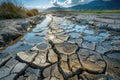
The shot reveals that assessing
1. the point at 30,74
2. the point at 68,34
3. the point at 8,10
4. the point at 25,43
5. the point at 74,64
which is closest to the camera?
the point at 30,74

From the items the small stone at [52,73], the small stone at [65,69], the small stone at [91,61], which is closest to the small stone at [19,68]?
the small stone at [52,73]

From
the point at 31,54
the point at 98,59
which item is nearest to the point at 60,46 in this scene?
the point at 31,54

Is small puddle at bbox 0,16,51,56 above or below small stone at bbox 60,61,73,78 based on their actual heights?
above

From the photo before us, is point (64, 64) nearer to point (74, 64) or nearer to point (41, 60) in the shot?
point (74, 64)

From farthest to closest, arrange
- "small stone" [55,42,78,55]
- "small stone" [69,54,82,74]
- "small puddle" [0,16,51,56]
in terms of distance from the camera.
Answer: "small puddle" [0,16,51,56]
"small stone" [55,42,78,55]
"small stone" [69,54,82,74]

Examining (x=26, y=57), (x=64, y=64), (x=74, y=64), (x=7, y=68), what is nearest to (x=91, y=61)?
(x=74, y=64)

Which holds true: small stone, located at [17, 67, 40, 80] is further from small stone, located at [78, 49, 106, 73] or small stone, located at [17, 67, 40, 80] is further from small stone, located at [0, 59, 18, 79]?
small stone, located at [78, 49, 106, 73]

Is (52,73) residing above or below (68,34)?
below

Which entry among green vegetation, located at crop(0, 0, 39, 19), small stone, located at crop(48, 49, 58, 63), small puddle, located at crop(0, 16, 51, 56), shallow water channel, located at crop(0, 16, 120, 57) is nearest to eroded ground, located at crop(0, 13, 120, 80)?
small stone, located at crop(48, 49, 58, 63)

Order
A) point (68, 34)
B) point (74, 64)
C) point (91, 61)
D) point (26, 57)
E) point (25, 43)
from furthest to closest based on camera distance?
point (68, 34) → point (25, 43) → point (26, 57) → point (91, 61) → point (74, 64)

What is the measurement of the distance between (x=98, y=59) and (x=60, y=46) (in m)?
1.11

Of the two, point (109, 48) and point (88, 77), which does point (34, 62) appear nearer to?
point (88, 77)

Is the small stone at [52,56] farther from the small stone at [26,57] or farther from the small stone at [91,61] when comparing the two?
the small stone at [91,61]

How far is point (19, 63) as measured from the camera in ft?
8.02
